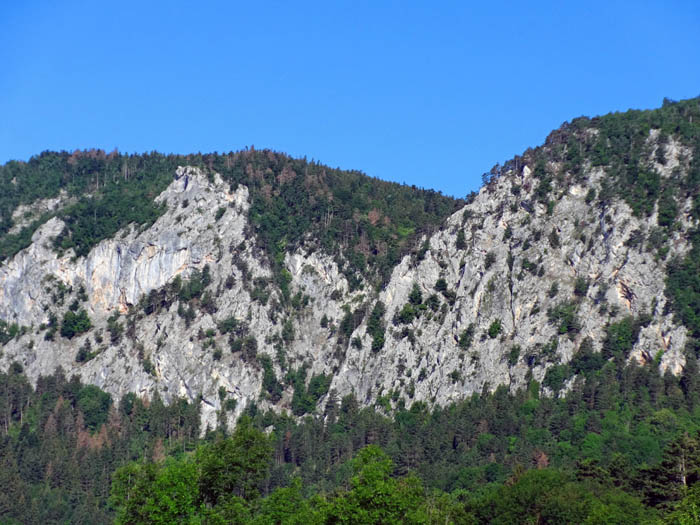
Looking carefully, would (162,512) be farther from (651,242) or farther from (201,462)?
(651,242)

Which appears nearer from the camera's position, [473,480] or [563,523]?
[563,523]

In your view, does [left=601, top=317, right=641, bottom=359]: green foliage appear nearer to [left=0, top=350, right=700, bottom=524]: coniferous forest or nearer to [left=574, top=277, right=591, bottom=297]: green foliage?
[left=0, top=350, right=700, bottom=524]: coniferous forest

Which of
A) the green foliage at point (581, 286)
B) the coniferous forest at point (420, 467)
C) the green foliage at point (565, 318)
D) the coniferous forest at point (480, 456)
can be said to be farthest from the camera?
the green foliage at point (581, 286)

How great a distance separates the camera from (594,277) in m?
196

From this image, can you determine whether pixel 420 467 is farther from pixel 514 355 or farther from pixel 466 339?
pixel 466 339

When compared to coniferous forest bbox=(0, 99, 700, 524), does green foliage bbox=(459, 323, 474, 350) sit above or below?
above

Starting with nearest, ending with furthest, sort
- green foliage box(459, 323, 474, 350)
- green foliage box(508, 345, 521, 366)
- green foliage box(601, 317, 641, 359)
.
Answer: green foliage box(601, 317, 641, 359), green foliage box(508, 345, 521, 366), green foliage box(459, 323, 474, 350)

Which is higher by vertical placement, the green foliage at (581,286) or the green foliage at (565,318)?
the green foliage at (581,286)

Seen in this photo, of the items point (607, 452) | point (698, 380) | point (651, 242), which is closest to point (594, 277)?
point (651, 242)

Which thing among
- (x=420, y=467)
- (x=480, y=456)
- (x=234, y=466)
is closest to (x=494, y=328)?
(x=480, y=456)

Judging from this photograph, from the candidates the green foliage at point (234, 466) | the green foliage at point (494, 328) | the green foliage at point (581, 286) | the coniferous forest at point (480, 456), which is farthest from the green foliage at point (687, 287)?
the green foliage at point (234, 466)

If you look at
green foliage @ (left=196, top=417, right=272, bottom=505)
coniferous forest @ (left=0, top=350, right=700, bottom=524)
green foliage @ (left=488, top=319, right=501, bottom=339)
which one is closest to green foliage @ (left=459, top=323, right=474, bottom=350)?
green foliage @ (left=488, top=319, right=501, bottom=339)

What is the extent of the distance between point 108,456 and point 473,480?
70646 millimetres

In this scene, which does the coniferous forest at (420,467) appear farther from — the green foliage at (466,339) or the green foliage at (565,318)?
the green foliage at (466,339)
